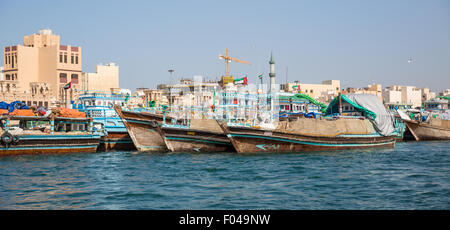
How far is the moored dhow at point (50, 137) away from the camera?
98.3ft

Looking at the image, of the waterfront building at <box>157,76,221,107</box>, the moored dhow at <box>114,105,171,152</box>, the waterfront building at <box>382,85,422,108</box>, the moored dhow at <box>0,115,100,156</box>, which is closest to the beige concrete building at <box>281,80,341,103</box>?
the waterfront building at <box>382,85,422,108</box>

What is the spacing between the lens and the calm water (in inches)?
605

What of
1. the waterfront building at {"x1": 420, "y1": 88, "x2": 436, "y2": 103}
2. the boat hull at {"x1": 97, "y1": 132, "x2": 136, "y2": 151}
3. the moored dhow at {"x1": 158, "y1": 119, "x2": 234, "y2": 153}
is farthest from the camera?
the waterfront building at {"x1": 420, "y1": 88, "x2": 436, "y2": 103}

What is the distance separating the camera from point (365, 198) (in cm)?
1603

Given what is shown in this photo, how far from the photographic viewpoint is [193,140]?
31.9m

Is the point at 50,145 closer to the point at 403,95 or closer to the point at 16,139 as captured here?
the point at 16,139

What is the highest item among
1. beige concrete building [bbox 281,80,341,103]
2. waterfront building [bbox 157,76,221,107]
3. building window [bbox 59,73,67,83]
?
building window [bbox 59,73,67,83]

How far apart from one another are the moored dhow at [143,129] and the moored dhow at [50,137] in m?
2.53

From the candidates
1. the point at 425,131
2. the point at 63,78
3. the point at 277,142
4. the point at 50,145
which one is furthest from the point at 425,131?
the point at 63,78

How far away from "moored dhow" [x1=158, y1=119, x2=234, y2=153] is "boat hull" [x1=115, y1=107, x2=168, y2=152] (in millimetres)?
1612

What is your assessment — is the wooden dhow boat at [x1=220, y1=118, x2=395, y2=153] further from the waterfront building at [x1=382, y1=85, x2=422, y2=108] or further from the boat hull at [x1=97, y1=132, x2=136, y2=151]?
the waterfront building at [x1=382, y1=85, x2=422, y2=108]

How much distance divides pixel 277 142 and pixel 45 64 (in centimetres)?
5700
